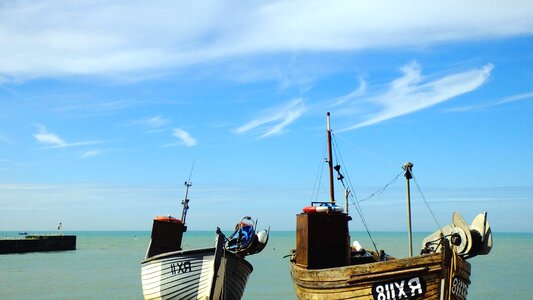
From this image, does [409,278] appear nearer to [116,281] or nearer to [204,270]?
[204,270]

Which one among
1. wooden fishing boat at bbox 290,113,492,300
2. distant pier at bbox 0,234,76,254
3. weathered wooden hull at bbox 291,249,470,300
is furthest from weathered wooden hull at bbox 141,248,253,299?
distant pier at bbox 0,234,76,254

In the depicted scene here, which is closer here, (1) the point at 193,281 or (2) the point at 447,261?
(2) the point at 447,261

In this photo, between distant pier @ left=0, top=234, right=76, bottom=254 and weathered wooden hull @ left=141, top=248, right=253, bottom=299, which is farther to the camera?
distant pier @ left=0, top=234, right=76, bottom=254

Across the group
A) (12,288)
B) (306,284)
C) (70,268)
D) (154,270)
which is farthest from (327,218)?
(70,268)

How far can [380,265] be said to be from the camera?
16156 millimetres

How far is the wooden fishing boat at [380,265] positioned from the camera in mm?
15781

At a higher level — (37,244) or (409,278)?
(409,278)

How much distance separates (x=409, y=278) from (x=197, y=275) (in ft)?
32.5

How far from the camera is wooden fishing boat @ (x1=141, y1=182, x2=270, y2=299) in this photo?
2267 centimetres

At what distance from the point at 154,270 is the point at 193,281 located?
2.17 metres

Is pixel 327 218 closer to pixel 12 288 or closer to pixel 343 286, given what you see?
pixel 343 286

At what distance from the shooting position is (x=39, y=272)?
52281 millimetres

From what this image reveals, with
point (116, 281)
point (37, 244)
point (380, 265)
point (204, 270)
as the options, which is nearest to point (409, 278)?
point (380, 265)

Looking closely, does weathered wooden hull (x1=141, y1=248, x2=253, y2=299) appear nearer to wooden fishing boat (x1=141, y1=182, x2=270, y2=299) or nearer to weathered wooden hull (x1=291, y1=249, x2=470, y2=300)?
wooden fishing boat (x1=141, y1=182, x2=270, y2=299)
